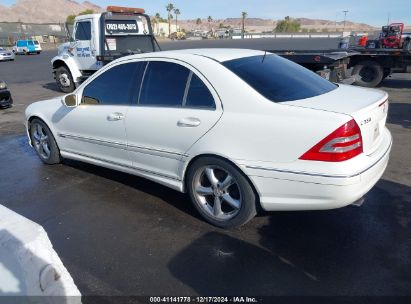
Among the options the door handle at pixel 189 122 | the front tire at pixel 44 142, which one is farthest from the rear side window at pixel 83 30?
the door handle at pixel 189 122

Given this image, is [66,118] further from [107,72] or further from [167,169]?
[167,169]

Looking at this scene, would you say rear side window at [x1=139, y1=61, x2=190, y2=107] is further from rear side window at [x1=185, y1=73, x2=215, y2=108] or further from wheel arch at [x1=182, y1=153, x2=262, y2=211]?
wheel arch at [x1=182, y1=153, x2=262, y2=211]

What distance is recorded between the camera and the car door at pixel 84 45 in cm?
1127

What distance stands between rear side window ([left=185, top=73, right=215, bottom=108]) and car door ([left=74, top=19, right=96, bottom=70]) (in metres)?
8.79

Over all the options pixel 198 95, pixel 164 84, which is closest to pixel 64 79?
pixel 164 84

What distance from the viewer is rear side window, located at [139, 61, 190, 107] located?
11.7 feet

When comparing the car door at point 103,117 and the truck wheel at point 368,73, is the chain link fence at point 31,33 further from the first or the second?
the car door at point 103,117

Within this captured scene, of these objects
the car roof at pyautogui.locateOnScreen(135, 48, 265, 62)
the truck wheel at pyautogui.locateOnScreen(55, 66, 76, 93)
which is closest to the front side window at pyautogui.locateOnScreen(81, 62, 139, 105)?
the car roof at pyautogui.locateOnScreen(135, 48, 265, 62)

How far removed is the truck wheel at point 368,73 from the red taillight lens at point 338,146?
31.7ft

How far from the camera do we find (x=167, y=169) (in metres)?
3.72

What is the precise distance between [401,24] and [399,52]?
4.05 metres

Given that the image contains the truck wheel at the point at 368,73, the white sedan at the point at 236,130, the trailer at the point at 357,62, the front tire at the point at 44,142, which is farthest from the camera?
the truck wheel at the point at 368,73

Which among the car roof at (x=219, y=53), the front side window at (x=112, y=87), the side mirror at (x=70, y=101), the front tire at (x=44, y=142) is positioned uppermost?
the car roof at (x=219, y=53)

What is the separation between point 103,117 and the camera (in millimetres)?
4184
